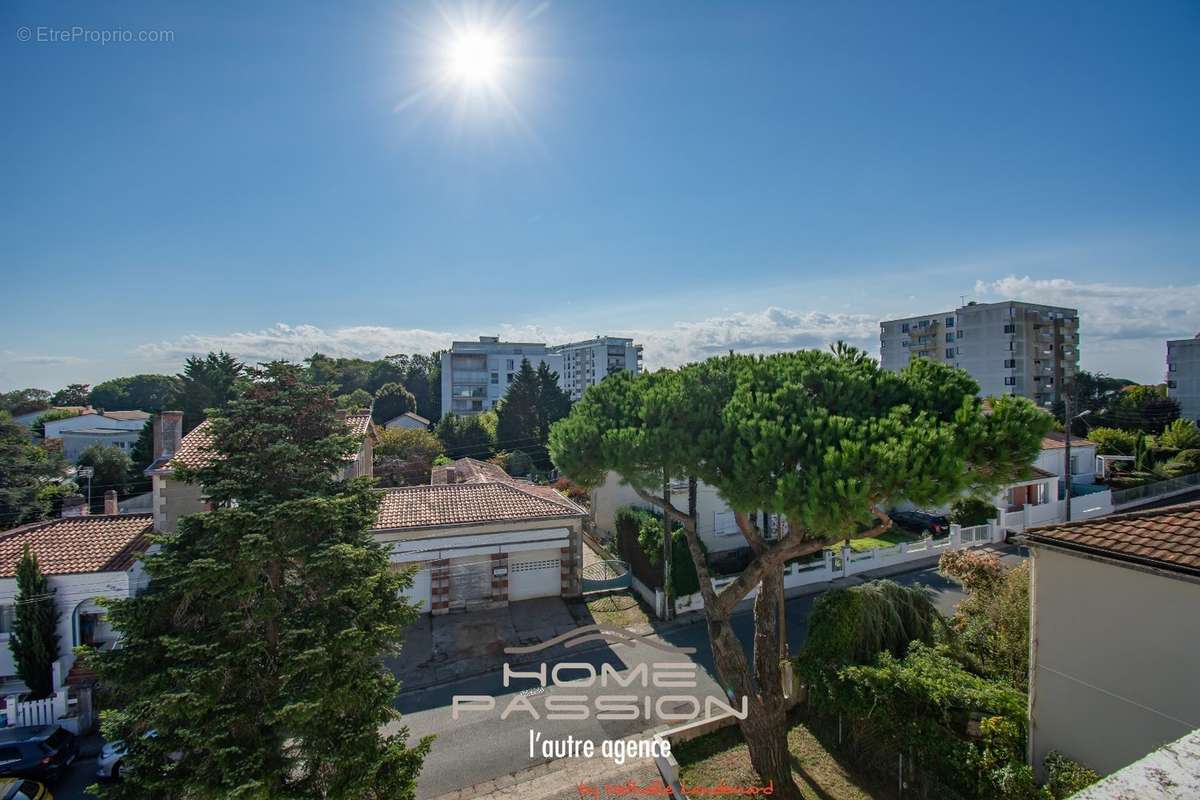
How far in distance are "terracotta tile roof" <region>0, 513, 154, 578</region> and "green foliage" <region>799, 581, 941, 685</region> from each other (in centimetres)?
1603

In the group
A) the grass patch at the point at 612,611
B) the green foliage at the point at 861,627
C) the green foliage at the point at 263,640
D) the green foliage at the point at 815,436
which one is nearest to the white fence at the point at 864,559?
the grass patch at the point at 612,611

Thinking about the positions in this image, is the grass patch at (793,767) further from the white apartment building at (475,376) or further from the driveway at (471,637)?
the white apartment building at (475,376)

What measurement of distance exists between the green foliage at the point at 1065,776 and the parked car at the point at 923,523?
62.5 ft

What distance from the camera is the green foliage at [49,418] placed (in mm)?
55219

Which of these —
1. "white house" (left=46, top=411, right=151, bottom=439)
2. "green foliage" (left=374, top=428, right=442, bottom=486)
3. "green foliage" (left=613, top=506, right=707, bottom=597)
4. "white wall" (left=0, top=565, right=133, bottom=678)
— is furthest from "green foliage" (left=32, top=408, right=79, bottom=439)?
"green foliage" (left=613, top=506, right=707, bottom=597)

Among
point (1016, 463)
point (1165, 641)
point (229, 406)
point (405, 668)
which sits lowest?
point (405, 668)

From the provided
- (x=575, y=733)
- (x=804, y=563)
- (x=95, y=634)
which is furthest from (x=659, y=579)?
(x=95, y=634)

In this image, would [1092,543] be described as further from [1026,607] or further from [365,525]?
[365,525]

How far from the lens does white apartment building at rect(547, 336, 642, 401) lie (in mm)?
88312

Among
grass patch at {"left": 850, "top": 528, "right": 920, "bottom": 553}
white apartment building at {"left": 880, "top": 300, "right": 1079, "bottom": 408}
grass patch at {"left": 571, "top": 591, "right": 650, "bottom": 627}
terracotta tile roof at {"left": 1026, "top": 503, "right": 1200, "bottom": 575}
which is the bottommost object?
grass patch at {"left": 571, "top": 591, "right": 650, "bottom": 627}

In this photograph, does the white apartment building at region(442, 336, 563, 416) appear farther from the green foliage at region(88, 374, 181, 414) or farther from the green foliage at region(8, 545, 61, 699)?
the green foliage at region(8, 545, 61, 699)

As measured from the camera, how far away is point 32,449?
32312mm

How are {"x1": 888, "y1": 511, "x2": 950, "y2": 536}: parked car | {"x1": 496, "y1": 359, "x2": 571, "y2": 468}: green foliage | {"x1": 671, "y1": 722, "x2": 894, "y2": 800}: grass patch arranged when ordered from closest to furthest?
{"x1": 671, "y1": 722, "x2": 894, "y2": 800}: grass patch → {"x1": 888, "y1": 511, "x2": 950, "y2": 536}: parked car → {"x1": 496, "y1": 359, "x2": 571, "y2": 468}: green foliage

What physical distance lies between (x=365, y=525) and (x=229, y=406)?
8.71 ft
